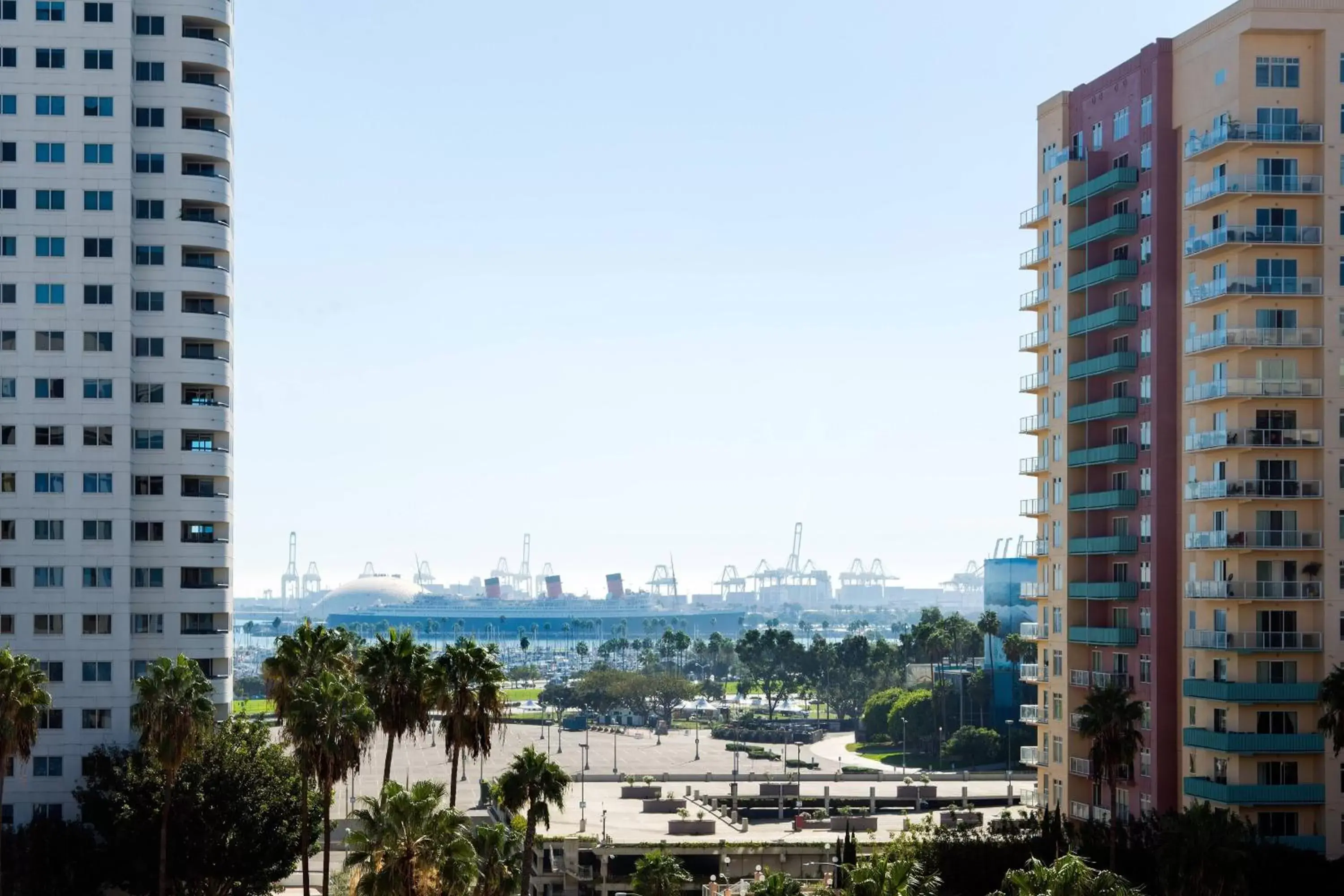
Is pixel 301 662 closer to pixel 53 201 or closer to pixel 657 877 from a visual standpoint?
pixel 657 877

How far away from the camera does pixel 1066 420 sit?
370 feet

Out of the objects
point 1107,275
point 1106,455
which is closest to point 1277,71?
point 1107,275

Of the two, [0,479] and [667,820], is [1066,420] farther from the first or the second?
[0,479]

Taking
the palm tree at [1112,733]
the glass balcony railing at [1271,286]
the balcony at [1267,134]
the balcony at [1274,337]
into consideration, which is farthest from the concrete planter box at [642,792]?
the balcony at [1267,134]

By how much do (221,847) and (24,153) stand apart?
47.4 m

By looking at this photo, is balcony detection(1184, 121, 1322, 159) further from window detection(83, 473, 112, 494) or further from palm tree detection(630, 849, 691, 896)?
window detection(83, 473, 112, 494)

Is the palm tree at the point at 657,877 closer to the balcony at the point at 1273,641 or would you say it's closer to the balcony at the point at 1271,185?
the balcony at the point at 1273,641

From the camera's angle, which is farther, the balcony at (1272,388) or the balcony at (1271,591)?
the balcony at (1272,388)

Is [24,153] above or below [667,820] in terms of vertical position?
above

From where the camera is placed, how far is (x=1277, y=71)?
97125mm

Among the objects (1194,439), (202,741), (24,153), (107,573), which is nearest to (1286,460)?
(1194,439)

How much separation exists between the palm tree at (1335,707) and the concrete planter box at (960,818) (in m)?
46.3

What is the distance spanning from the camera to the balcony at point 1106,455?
348ft

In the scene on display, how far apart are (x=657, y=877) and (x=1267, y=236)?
163 feet
